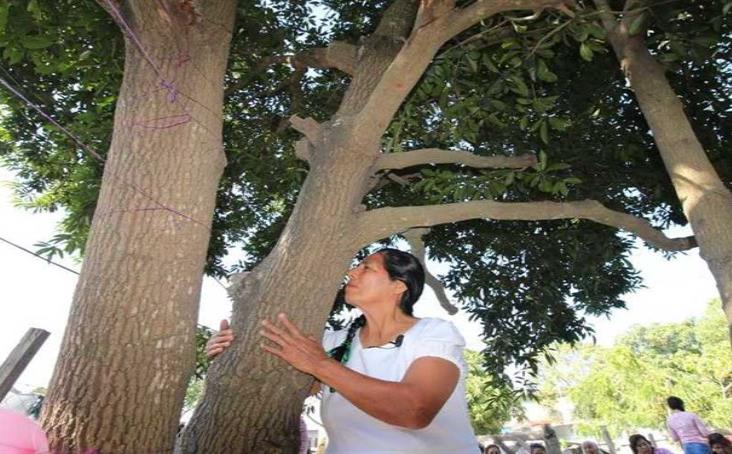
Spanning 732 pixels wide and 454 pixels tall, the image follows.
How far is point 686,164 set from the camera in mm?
3742

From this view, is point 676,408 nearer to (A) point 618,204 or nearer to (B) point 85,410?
(A) point 618,204

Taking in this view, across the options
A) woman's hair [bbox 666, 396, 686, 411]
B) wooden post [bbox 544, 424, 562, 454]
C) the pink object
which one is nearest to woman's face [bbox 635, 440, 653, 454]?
woman's hair [bbox 666, 396, 686, 411]

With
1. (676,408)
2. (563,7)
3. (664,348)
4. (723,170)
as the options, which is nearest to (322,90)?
(563,7)

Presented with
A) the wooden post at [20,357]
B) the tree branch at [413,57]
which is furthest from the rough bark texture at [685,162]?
the wooden post at [20,357]

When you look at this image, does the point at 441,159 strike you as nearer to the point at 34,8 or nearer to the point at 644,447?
the point at 34,8

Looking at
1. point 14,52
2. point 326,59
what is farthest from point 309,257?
point 14,52

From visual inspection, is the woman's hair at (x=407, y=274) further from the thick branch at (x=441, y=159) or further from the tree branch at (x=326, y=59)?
the tree branch at (x=326, y=59)

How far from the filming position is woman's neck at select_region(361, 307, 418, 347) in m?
2.34

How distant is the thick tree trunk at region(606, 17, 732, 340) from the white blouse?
214 cm

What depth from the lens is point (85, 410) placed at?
2018 millimetres

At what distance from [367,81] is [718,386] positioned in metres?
30.5

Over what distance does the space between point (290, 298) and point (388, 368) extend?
632mm

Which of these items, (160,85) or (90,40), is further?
(90,40)

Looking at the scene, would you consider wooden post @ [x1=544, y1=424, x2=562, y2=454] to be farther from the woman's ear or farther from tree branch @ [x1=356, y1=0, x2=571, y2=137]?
tree branch @ [x1=356, y1=0, x2=571, y2=137]
